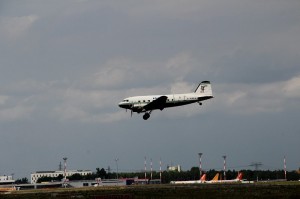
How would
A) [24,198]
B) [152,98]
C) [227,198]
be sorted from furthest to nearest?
[152,98], [24,198], [227,198]

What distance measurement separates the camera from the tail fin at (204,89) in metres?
132

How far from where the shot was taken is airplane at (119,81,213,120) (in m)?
127

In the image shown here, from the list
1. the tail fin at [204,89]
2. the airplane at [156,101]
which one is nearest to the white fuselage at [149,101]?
the airplane at [156,101]

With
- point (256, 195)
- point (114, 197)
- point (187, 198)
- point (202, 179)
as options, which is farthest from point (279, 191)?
point (202, 179)

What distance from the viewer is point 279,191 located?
3487 inches

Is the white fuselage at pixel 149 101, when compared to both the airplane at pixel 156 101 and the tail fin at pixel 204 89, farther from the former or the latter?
the tail fin at pixel 204 89

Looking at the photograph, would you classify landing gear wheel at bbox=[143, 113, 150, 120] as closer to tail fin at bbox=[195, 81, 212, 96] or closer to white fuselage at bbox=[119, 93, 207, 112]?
white fuselage at bbox=[119, 93, 207, 112]

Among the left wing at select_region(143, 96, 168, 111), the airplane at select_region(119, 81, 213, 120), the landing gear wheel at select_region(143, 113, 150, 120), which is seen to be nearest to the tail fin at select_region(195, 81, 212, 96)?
the airplane at select_region(119, 81, 213, 120)

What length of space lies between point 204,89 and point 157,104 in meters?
11.6

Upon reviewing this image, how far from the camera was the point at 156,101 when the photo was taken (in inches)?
4970

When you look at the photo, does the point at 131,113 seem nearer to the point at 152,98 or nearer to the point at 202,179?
the point at 152,98

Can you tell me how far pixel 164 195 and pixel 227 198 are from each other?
10.8 m

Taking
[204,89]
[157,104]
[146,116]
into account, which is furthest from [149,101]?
[204,89]

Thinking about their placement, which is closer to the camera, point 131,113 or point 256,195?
point 256,195
